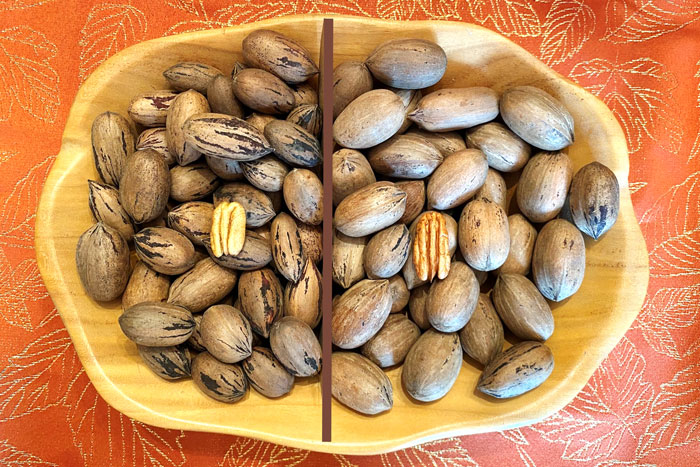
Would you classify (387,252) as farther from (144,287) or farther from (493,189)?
(144,287)

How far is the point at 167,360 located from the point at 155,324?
6 cm

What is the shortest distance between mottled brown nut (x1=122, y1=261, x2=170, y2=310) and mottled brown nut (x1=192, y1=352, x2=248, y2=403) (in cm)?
10

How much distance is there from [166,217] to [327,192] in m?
0.25

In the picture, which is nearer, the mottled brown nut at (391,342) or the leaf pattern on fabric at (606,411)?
the mottled brown nut at (391,342)

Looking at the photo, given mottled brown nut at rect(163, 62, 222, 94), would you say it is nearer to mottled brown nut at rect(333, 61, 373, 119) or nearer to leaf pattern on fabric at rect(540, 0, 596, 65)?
mottled brown nut at rect(333, 61, 373, 119)

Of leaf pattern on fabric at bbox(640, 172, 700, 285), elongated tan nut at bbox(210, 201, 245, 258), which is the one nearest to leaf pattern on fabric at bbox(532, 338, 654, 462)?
leaf pattern on fabric at bbox(640, 172, 700, 285)

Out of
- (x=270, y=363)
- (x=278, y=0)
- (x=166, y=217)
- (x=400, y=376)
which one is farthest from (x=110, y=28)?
(x=400, y=376)

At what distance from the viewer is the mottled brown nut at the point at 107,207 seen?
2.21 ft

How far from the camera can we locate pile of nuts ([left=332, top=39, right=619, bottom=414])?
25.7 inches

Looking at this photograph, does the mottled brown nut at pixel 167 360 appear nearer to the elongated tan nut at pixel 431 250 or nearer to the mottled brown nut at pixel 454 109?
the elongated tan nut at pixel 431 250

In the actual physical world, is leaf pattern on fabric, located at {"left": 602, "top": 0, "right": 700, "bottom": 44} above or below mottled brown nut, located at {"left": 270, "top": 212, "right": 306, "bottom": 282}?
above

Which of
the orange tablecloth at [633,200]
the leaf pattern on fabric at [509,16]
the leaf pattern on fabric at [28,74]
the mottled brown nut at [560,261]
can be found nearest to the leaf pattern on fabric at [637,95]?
the orange tablecloth at [633,200]

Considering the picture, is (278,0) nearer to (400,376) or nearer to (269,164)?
(269,164)

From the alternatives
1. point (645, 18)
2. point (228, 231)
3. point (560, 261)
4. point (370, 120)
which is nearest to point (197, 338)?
point (228, 231)
